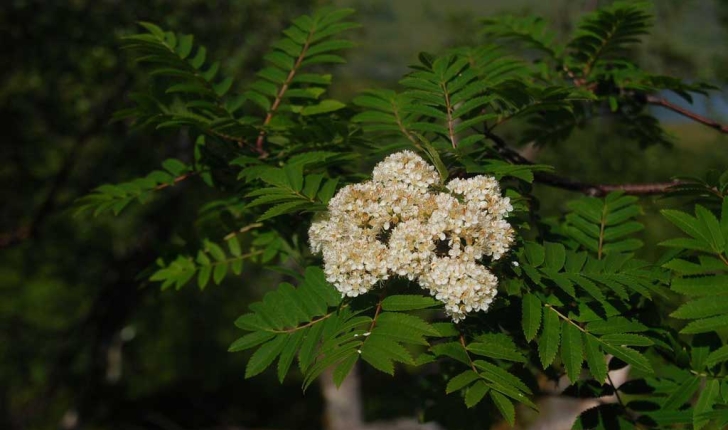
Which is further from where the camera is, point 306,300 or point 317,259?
point 317,259

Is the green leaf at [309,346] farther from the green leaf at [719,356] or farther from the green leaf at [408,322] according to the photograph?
the green leaf at [719,356]

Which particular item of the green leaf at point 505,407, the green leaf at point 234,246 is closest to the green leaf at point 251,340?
the green leaf at point 505,407

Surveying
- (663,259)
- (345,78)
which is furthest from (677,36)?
(663,259)

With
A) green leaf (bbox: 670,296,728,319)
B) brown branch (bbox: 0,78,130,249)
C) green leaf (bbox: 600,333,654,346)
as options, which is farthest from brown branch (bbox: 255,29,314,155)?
brown branch (bbox: 0,78,130,249)

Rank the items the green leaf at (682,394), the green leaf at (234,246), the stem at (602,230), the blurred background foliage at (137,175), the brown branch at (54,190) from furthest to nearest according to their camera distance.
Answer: the blurred background foliage at (137,175), the brown branch at (54,190), the green leaf at (234,246), the stem at (602,230), the green leaf at (682,394)

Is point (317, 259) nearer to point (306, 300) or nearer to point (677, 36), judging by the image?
→ point (306, 300)

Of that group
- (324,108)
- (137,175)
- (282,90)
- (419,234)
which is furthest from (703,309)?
(137,175)

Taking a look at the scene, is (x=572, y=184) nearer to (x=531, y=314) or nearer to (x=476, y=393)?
(x=531, y=314)
